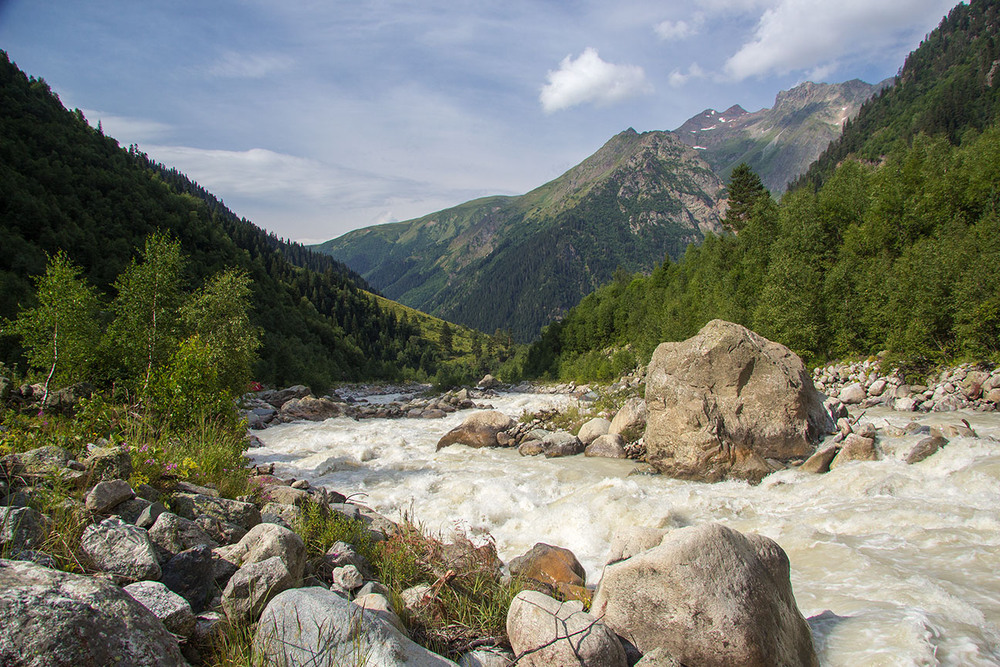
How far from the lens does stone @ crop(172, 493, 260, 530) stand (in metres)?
6.54

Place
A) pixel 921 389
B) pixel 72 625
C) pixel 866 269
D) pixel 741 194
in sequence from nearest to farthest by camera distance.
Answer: pixel 72 625, pixel 921 389, pixel 866 269, pixel 741 194

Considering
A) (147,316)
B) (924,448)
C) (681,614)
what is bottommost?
(924,448)

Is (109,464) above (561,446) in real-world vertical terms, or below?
above

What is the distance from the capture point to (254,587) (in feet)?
14.5

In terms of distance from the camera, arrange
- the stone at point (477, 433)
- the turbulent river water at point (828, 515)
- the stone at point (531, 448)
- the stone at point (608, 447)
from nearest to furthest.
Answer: the turbulent river water at point (828, 515) → the stone at point (608, 447) → the stone at point (531, 448) → the stone at point (477, 433)

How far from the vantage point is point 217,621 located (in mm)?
3967

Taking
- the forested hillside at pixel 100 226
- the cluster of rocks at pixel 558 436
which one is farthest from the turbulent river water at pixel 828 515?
the forested hillside at pixel 100 226

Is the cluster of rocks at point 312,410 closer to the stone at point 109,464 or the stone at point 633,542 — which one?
the stone at point 109,464

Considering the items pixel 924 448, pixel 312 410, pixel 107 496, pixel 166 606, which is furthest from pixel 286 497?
pixel 312 410

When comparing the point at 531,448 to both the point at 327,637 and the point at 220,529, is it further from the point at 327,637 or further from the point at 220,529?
the point at 327,637

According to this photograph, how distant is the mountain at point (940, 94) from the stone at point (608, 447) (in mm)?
104971

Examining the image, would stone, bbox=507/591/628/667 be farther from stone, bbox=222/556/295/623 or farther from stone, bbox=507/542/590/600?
stone, bbox=222/556/295/623

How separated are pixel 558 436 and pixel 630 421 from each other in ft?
11.3

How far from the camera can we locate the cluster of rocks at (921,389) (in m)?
20.3
